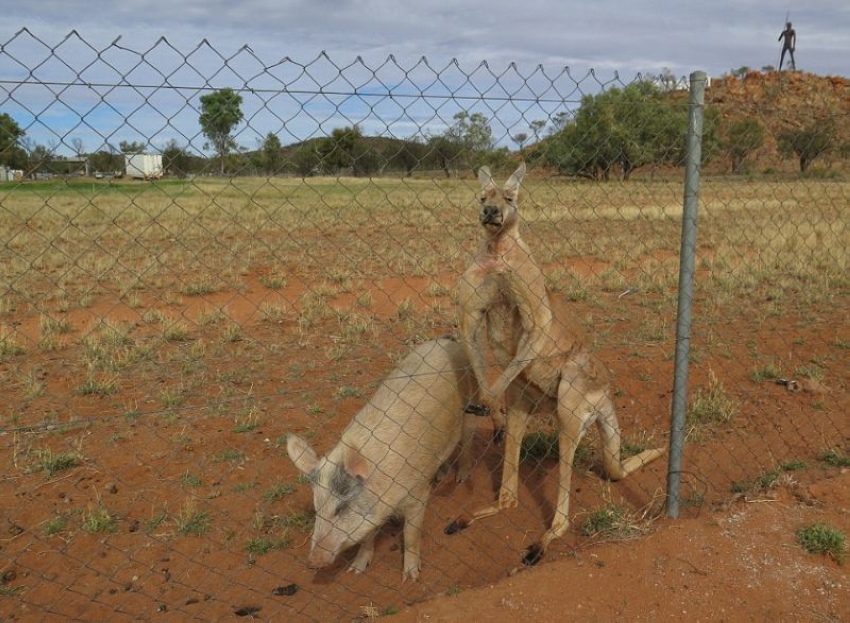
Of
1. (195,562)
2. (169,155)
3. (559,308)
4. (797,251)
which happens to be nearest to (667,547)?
(559,308)

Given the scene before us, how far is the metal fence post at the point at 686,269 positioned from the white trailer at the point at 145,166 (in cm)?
291

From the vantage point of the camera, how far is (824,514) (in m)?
4.52

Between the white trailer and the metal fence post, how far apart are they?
2.91 meters

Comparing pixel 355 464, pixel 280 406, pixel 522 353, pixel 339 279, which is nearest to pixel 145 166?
pixel 355 464

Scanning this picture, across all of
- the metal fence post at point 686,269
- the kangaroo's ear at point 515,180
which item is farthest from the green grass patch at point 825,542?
the kangaroo's ear at point 515,180

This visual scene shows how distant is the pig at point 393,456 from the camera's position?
4.18 metres

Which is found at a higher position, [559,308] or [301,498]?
[559,308]

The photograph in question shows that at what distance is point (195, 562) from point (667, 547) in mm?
3083

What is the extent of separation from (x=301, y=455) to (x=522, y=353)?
1.59m

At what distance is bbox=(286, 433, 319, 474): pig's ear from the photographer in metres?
4.29

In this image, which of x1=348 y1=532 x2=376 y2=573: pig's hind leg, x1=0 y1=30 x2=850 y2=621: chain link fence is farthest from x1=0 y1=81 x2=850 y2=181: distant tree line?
x1=348 y1=532 x2=376 y2=573: pig's hind leg

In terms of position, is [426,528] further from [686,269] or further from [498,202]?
[686,269]

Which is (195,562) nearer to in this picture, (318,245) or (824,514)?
(824,514)

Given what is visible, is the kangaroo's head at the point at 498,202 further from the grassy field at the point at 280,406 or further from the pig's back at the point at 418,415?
the pig's back at the point at 418,415
